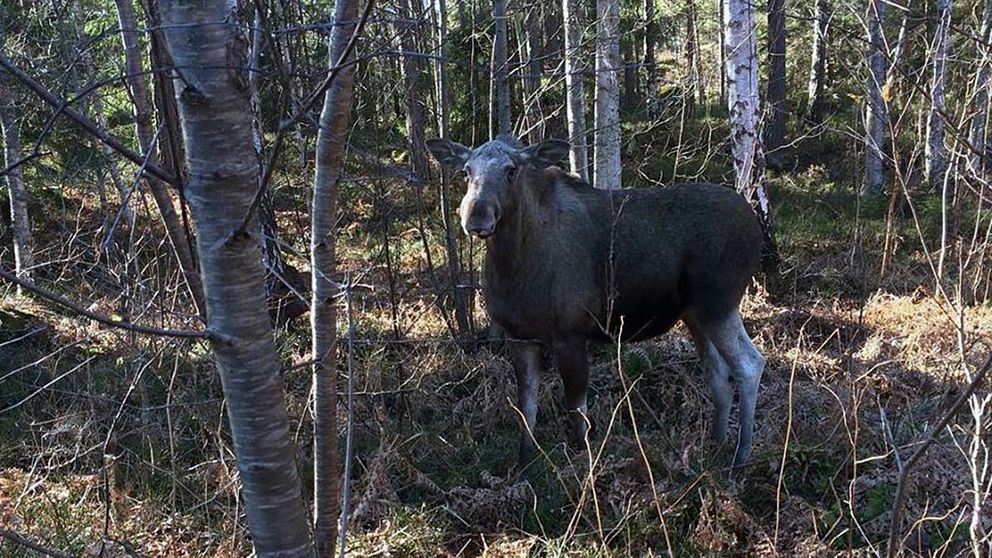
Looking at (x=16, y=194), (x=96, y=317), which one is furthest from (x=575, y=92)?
(x=16, y=194)

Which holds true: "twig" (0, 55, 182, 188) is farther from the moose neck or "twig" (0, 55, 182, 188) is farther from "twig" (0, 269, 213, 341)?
the moose neck

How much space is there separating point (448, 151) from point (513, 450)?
2281mm

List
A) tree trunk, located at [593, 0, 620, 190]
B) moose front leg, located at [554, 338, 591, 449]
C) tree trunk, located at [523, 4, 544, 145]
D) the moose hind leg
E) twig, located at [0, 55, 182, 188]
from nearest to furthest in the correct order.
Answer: twig, located at [0, 55, 182, 188] < moose front leg, located at [554, 338, 591, 449] < the moose hind leg < tree trunk, located at [523, 4, 544, 145] < tree trunk, located at [593, 0, 620, 190]

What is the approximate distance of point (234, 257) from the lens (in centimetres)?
214

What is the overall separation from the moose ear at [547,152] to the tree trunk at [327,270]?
2810mm

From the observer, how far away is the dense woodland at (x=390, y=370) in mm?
2236

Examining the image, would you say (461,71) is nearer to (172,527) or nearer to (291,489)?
(172,527)

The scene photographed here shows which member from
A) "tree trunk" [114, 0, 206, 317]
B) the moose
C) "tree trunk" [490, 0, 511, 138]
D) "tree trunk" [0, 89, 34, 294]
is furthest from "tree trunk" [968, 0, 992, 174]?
"tree trunk" [0, 89, 34, 294]

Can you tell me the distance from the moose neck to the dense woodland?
66 cm

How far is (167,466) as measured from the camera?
6.21 metres

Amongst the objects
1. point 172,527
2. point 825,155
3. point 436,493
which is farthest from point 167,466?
point 825,155

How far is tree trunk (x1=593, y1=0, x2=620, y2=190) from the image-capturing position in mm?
9367

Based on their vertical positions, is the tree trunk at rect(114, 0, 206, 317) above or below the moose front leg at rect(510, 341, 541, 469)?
above

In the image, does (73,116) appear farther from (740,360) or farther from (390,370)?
(390,370)
